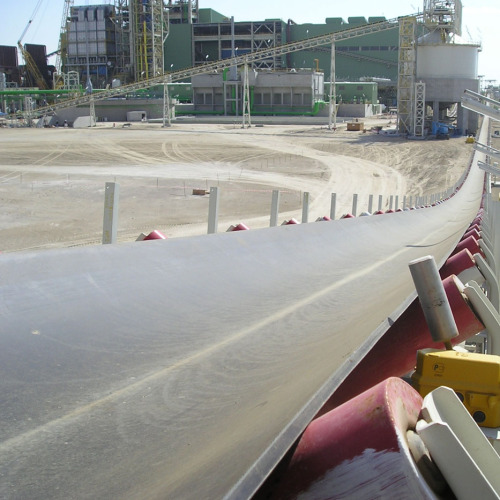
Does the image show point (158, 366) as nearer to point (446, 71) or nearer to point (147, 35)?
point (446, 71)

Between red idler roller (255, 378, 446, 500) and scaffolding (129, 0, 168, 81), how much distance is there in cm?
8990

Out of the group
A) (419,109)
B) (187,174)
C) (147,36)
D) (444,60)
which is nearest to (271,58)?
(147,36)

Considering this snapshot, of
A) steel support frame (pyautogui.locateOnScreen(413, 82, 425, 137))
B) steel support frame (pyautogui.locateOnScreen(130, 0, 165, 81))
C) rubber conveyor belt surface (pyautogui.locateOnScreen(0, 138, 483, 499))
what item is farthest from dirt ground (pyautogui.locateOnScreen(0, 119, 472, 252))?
A: steel support frame (pyautogui.locateOnScreen(130, 0, 165, 81))

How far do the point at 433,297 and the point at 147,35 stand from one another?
301 feet

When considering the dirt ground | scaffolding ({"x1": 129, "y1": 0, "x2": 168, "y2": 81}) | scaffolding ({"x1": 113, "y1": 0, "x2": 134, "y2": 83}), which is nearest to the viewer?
the dirt ground

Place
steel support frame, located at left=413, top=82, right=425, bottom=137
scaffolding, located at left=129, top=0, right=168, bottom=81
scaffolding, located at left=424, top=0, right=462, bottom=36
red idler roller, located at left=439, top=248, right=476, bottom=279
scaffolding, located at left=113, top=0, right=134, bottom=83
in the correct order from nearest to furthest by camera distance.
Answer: red idler roller, located at left=439, top=248, right=476, bottom=279, steel support frame, located at left=413, top=82, right=425, bottom=137, scaffolding, located at left=424, top=0, right=462, bottom=36, scaffolding, located at left=129, top=0, right=168, bottom=81, scaffolding, located at left=113, top=0, right=134, bottom=83

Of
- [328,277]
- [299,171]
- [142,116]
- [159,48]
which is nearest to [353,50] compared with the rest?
[159,48]

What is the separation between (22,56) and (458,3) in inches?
2534

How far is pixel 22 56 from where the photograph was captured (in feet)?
329

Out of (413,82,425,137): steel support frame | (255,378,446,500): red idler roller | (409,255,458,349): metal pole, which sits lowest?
(255,378,446,500): red idler roller

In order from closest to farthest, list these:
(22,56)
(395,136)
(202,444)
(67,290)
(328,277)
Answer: (202,444)
(67,290)
(328,277)
(395,136)
(22,56)

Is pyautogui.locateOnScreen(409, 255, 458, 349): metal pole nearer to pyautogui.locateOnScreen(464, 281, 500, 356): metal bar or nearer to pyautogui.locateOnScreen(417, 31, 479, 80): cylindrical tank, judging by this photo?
pyautogui.locateOnScreen(464, 281, 500, 356): metal bar

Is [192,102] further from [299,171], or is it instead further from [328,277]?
[328,277]

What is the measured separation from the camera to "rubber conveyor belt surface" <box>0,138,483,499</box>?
1.98 m
